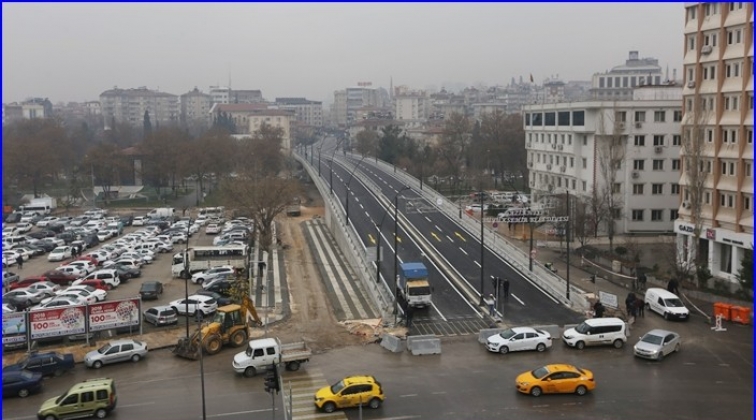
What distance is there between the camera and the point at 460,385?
1905 centimetres

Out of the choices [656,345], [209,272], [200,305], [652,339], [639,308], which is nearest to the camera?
[656,345]

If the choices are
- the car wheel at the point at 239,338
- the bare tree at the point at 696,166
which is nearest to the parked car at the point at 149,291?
the car wheel at the point at 239,338

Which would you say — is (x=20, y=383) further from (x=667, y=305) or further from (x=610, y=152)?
(x=610, y=152)

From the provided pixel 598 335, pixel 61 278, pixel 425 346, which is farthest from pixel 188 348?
pixel 61 278

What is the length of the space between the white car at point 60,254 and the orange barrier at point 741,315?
107 ft

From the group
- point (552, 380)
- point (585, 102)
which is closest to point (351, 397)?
point (552, 380)

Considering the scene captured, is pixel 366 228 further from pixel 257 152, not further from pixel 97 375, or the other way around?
pixel 257 152

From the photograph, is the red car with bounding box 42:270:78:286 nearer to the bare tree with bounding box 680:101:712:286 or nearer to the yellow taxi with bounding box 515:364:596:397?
the yellow taxi with bounding box 515:364:596:397

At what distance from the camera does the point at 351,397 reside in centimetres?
1720

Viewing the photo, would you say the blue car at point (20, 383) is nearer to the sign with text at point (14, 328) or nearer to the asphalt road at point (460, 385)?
the asphalt road at point (460, 385)

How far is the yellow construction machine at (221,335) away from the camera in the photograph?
22.0 m

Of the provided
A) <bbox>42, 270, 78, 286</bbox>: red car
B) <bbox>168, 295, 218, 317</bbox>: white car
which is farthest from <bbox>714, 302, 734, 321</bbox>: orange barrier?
<bbox>42, 270, 78, 286</bbox>: red car

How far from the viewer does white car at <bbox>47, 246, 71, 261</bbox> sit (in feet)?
133

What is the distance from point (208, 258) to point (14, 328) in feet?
50.7
